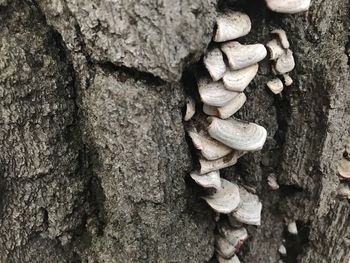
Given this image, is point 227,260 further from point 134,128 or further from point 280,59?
point 280,59

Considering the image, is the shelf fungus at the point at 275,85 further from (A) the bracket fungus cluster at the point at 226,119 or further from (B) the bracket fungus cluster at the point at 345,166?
(B) the bracket fungus cluster at the point at 345,166

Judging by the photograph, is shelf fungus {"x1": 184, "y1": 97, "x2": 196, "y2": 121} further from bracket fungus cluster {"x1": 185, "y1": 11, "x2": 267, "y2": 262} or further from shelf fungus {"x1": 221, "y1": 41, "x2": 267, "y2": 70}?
shelf fungus {"x1": 221, "y1": 41, "x2": 267, "y2": 70}

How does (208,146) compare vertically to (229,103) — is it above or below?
below

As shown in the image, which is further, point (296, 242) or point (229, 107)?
point (296, 242)

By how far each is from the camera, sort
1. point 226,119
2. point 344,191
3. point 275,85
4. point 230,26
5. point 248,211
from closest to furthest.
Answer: point 230,26, point 226,119, point 275,85, point 248,211, point 344,191

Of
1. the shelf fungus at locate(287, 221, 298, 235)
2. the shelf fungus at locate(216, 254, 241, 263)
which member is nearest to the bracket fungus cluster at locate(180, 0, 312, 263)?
the shelf fungus at locate(216, 254, 241, 263)

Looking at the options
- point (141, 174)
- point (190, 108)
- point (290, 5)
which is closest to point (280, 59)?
point (290, 5)

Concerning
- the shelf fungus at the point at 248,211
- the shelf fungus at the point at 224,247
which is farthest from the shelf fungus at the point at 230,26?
the shelf fungus at the point at 224,247

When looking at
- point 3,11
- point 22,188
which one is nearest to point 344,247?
point 22,188
